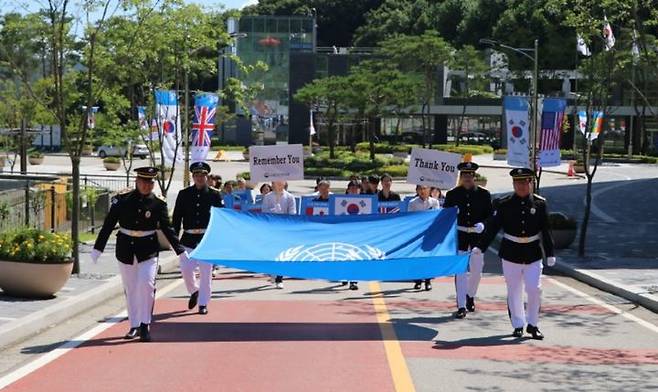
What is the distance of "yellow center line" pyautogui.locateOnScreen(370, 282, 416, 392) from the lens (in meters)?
9.17

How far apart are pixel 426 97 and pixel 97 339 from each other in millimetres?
76357

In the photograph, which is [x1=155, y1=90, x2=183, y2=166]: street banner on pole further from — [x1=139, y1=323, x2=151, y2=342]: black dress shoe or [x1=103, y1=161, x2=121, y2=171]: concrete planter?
[x1=103, y1=161, x2=121, y2=171]: concrete planter

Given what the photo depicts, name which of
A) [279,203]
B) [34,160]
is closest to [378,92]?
[34,160]

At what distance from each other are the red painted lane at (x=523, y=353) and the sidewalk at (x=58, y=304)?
430 centimetres

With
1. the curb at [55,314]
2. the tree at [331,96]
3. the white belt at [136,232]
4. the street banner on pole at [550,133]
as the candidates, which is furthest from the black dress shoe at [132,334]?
the tree at [331,96]

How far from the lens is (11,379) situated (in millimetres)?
9250

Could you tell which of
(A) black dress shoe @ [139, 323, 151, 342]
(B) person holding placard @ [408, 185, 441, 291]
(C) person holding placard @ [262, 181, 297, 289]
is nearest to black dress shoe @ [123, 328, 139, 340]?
(A) black dress shoe @ [139, 323, 151, 342]

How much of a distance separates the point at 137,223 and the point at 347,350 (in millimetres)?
2849

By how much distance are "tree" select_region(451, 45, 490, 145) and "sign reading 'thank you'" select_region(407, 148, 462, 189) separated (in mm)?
76774

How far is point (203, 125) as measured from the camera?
27.5 m

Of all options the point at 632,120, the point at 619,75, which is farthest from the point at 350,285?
the point at 632,120

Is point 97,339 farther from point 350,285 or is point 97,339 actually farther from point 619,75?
point 619,75

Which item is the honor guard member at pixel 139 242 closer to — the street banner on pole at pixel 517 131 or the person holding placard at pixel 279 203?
the person holding placard at pixel 279 203

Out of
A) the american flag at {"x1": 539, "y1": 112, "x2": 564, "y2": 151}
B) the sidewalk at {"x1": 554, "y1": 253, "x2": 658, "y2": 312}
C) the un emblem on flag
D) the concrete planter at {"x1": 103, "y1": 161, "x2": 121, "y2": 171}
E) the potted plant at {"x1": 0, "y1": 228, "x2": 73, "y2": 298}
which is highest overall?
the american flag at {"x1": 539, "y1": 112, "x2": 564, "y2": 151}
